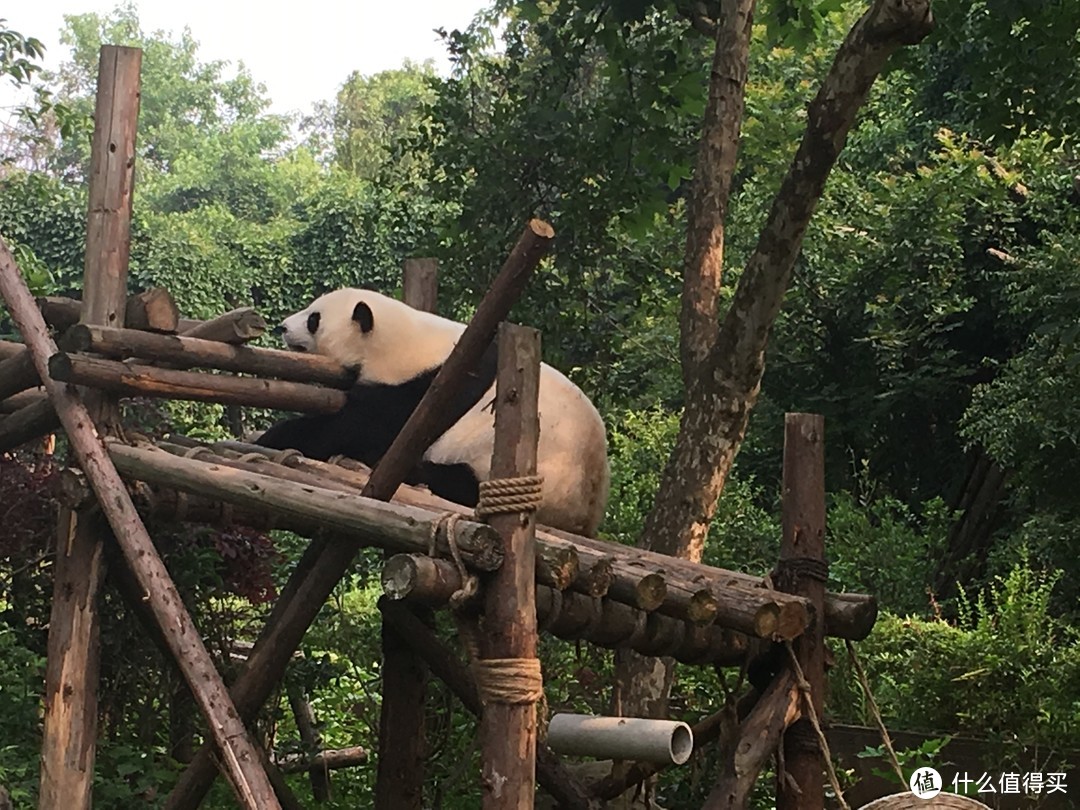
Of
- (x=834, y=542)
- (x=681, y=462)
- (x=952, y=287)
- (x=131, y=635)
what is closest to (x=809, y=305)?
(x=952, y=287)

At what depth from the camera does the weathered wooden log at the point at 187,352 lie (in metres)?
3.84

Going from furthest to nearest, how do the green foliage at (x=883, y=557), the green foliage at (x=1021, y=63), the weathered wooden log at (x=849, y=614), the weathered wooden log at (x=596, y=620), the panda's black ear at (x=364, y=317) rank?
the green foliage at (x=883, y=557) < the green foliage at (x=1021, y=63) < the panda's black ear at (x=364, y=317) < the weathered wooden log at (x=849, y=614) < the weathered wooden log at (x=596, y=620)

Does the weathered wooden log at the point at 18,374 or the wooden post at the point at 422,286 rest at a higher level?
the wooden post at the point at 422,286

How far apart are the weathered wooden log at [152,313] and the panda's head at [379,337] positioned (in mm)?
792

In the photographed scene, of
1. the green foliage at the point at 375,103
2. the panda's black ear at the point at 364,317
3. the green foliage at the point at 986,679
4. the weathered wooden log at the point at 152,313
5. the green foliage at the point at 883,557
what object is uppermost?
the green foliage at the point at 375,103

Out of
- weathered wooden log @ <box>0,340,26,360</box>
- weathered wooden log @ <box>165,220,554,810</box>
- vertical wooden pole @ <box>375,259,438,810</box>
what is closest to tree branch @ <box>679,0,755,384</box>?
vertical wooden pole @ <box>375,259,438,810</box>

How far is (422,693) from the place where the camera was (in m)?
4.82

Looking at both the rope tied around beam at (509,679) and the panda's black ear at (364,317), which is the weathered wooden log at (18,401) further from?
the rope tied around beam at (509,679)

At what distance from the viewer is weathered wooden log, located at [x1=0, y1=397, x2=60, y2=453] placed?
4402mm

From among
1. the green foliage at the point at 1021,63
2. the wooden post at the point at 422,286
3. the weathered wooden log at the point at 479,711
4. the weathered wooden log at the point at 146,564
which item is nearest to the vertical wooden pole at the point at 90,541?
the weathered wooden log at the point at 146,564

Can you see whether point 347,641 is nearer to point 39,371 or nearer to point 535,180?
point 535,180

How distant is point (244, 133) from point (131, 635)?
84.0 ft

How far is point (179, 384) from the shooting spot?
13.1ft

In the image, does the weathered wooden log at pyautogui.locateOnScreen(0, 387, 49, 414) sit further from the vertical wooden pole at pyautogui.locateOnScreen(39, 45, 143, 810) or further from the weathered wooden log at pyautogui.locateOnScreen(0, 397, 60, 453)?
the vertical wooden pole at pyautogui.locateOnScreen(39, 45, 143, 810)
